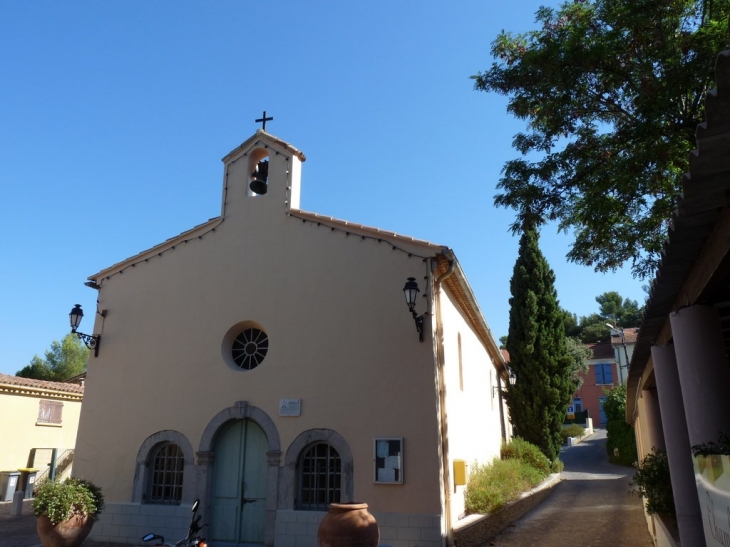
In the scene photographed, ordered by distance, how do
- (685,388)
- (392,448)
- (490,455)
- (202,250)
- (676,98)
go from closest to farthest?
(685,388) → (676,98) → (392,448) → (202,250) → (490,455)

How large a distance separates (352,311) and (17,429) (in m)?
14.8

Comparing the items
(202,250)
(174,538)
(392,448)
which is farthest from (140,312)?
(392,448)

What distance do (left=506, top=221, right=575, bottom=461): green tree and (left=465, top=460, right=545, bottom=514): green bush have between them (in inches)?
149

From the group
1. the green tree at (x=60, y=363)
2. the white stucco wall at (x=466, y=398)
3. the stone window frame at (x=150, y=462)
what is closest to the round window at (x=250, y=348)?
the stone window frame at (x=150, y=462)

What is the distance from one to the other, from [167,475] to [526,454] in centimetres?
1144

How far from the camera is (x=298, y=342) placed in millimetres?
10461

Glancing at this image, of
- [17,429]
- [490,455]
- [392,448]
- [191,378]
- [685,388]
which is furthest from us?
[17,429]

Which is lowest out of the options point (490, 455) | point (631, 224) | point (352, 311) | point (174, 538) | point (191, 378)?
point (174, 538)

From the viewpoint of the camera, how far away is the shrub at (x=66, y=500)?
30.4 ft

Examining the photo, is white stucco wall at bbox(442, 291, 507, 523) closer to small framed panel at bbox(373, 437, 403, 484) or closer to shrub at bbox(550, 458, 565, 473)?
small framed panel at bbox(373, 437, 403, 484)

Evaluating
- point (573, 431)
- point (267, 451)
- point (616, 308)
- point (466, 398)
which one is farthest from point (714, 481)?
point (616, 308)

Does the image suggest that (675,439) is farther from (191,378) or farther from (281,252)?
(191,378)

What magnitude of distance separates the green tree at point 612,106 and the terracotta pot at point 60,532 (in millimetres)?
9130

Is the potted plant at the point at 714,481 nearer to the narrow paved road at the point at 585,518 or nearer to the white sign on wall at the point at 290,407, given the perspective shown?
the narrow paved road at the point at 585,518
